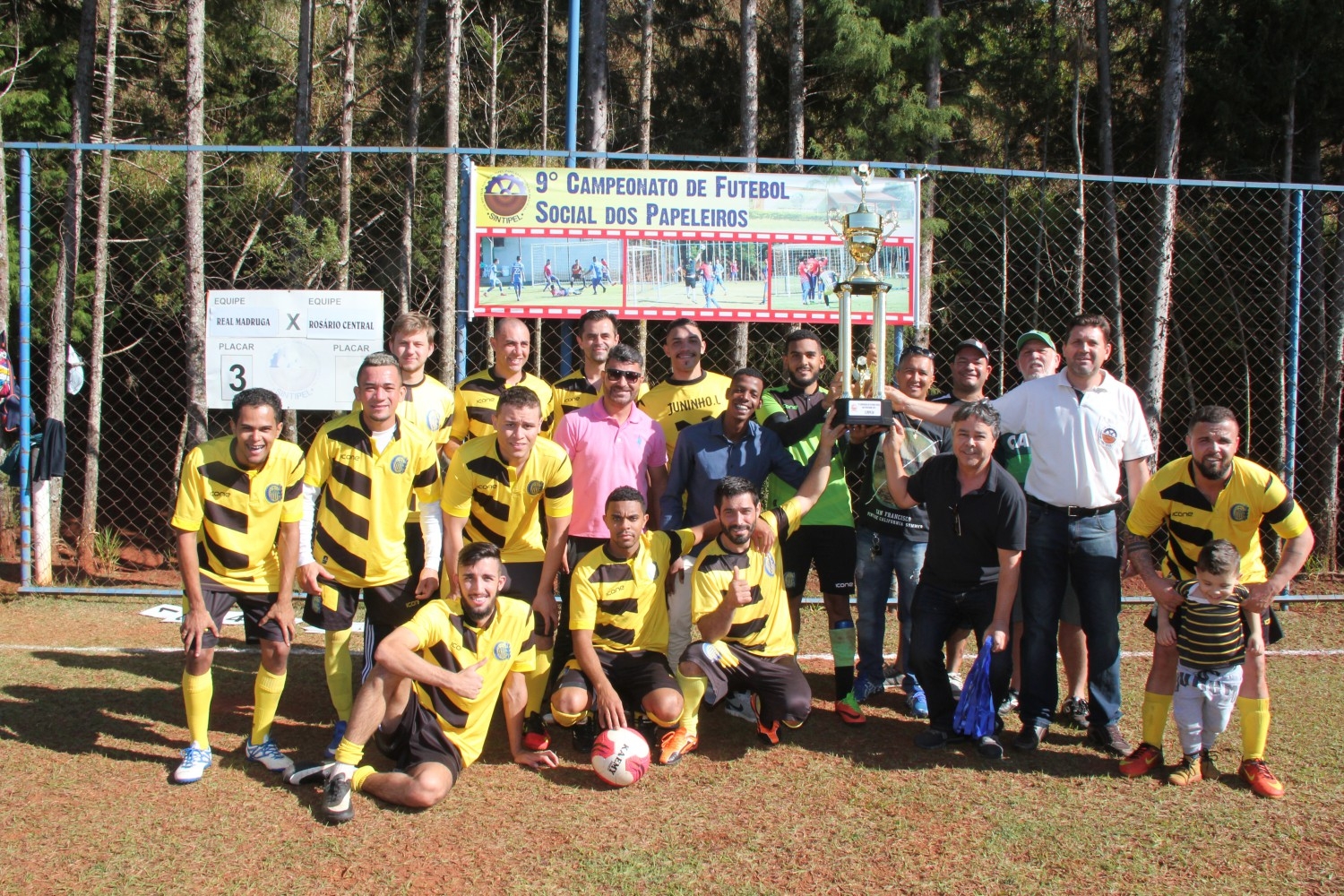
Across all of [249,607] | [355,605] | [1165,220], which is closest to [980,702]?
[355,605]

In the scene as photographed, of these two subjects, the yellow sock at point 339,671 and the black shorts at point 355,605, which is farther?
the yellow sock at point 339,671

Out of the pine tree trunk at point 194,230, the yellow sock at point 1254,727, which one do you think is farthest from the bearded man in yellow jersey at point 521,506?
the pine tree trunk at point 194,230

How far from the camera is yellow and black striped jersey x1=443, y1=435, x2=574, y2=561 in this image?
4.39 meters

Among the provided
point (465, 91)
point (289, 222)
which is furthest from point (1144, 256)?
point (465, 91)

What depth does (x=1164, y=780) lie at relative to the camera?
4.00 metres

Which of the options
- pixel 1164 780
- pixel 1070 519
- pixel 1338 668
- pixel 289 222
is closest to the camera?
pixel 1164 780

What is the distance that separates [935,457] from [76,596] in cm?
595

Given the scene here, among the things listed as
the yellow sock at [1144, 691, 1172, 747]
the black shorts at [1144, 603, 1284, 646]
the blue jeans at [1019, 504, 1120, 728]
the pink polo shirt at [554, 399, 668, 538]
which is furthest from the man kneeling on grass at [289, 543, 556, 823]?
the black shorts at [1144, 603, 1284, 646]

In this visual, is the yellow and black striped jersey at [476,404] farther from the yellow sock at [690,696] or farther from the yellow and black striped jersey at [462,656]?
the yellow sock at [690,696]

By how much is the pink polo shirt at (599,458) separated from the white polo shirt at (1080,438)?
177 cm

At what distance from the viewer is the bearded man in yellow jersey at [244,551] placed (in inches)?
157

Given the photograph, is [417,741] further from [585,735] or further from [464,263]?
[464,263]

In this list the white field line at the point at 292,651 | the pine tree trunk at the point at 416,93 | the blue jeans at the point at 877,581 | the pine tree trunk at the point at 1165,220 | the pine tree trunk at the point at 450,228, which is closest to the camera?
the blue jeans at the point at 877,581

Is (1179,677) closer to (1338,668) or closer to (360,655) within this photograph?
(1338,668)
